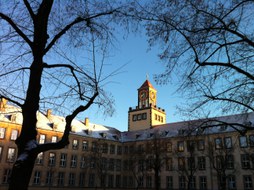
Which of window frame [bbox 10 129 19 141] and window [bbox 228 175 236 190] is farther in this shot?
window frame [bbox 10 129 19 141]

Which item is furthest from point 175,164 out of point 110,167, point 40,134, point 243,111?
point 243,111

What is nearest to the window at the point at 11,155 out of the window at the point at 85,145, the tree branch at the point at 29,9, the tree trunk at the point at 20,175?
the window at the point at 85,145

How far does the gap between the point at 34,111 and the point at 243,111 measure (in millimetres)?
6309

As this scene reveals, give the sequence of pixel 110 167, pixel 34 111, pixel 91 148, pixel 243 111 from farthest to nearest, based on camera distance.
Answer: pixel 110 167
pixel 91 148
pixel 243 111
pixel 34 111

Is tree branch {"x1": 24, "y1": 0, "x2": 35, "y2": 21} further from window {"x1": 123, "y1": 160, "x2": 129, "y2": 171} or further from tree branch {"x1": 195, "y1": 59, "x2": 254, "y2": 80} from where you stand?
window {"x1": 123, "y1": 160, "x2": 129, "y2": 171}

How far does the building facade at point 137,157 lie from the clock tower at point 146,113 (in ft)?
0.98

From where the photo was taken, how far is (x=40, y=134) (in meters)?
42.8

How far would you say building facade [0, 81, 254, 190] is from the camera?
38.4m

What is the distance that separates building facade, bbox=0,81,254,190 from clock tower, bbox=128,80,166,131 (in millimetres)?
300

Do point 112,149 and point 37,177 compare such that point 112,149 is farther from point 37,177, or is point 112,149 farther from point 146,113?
point 37,177

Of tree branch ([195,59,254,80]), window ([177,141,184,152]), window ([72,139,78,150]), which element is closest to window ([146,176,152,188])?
window ([177,141,184,152])

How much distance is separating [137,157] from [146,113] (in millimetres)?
16033

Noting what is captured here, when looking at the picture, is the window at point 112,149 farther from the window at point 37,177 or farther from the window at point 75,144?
the window at point 37,177

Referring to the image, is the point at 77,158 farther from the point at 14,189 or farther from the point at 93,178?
the point at 14,189
